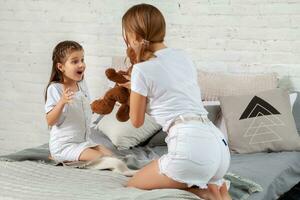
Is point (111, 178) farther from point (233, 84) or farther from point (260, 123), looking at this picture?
point (233, 84)

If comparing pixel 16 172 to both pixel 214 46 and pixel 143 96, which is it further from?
pixel 214 46

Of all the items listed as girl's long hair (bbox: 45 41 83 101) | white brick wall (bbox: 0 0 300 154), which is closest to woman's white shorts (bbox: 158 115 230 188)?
girl's long hair (bbox: 45 41 83 101)

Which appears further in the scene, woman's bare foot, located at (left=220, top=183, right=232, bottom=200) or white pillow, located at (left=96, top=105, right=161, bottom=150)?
white pillow, located at (left=96, top=105, right=161, bottom=150)

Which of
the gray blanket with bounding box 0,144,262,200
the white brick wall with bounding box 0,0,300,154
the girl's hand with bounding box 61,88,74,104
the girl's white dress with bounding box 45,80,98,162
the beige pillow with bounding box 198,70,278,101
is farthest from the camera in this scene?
the white brick wall with bounding box 0,0,300,154

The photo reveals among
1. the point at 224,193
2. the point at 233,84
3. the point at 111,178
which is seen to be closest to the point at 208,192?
the point at 224,193

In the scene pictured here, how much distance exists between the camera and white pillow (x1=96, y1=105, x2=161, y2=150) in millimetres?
3541

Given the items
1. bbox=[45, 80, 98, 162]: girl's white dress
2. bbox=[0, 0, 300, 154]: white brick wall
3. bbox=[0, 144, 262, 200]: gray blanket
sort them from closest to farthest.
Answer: bbox=[0, 144, 262, 200]: gray blanket
bbox=[45, 80, 98, 162]: girl's white dress
bbox=[0, 0, 300, 154]: white brick wall

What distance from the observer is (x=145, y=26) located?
2.44 m

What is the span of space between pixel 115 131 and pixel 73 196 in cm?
123

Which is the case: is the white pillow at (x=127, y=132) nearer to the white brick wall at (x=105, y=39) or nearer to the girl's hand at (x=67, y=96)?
the girl's hand at (x=67, y=96)

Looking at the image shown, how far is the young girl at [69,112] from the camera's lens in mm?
3066

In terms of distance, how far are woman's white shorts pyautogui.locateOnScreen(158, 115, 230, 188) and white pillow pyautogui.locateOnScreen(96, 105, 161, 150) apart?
1.09 metres

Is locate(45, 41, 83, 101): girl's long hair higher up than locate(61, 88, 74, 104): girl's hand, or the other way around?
locate(45, 41, 83, 101): girl's long hair

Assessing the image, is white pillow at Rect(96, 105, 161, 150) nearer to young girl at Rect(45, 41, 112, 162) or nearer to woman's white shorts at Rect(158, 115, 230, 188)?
young girl at Rect(45, 41, 112, 162)
